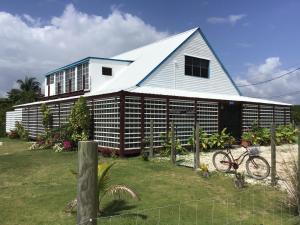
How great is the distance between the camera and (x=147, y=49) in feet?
85.0

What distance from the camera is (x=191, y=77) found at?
2205 cm

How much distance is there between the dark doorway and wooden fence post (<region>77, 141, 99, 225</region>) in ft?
49.8

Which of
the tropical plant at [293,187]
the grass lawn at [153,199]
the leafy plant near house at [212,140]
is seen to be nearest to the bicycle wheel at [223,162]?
the grass lawn at [153,199]

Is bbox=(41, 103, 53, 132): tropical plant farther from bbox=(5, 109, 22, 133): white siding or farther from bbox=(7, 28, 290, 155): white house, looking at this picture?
bbox=(5, 109, 22, 133): white siding

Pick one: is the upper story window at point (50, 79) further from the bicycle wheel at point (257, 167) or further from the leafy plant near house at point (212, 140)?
the bicycle wheel at point (257, 167)

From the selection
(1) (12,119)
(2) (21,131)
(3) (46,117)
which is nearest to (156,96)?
(3) (46,117)

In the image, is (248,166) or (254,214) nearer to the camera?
(254,214)

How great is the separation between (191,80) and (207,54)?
2.77m

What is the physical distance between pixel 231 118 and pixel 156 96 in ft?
19.2

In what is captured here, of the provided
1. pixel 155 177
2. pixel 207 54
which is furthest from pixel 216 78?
pixel 155 177

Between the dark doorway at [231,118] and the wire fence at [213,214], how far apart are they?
11.1 m

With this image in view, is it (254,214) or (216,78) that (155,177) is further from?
(216,78)

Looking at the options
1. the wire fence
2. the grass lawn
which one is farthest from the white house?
the wire fence

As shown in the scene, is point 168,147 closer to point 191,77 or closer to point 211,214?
point 211,214
